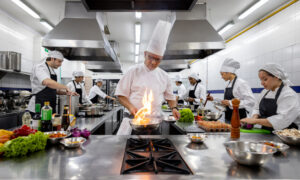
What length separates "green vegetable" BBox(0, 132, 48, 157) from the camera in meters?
1.12

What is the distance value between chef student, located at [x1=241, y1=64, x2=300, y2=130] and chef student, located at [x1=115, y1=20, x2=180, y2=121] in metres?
1.02

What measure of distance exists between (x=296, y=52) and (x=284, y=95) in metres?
2.42

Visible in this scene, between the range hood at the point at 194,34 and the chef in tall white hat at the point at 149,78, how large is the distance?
933 millimetres

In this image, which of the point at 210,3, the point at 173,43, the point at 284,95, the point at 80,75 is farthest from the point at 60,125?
the point at 210,3

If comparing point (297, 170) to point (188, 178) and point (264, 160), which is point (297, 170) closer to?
point (264, 160)

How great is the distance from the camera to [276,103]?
2.29 m

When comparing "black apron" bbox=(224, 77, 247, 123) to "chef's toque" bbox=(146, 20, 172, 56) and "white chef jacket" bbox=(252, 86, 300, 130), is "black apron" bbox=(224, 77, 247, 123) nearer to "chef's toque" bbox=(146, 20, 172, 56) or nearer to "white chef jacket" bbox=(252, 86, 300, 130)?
"white chef jacket" bbox=(252, 86, 300, 130)

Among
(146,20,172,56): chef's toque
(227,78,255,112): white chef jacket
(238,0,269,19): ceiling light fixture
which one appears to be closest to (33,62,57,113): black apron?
(146,20,172,56): chef's toque

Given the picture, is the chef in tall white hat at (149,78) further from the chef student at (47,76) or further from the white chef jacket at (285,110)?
the chef student at (47,76)

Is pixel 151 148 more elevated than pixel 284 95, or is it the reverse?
pixel 284 95

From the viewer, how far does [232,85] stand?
3.51m

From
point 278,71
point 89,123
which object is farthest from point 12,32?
point 278,71

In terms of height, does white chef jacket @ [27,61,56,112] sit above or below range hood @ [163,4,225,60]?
below

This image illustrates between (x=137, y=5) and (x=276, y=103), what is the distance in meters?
2.01
